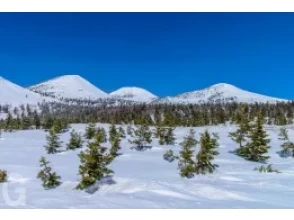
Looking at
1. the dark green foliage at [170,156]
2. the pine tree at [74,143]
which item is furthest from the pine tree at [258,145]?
the pine tree at [74,143]

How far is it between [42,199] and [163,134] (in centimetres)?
5013

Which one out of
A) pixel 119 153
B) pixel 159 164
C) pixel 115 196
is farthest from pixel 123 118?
pixel 115 196

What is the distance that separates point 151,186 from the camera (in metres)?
31.3

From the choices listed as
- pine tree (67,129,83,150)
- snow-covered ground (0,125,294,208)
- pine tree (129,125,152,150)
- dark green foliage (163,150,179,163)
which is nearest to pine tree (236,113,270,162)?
snow-covered ground (0,125,294,208)

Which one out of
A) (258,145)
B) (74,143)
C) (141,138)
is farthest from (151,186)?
(74,143)

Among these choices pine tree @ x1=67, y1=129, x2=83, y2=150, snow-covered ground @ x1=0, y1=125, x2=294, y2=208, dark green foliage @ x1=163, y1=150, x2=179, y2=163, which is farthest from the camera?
pine tree @ x1=67, y1=129, x2=83, y2=150

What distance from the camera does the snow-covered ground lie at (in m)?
25.3

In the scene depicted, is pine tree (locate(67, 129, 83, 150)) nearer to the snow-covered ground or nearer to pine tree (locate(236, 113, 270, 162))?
the snow-covered ground

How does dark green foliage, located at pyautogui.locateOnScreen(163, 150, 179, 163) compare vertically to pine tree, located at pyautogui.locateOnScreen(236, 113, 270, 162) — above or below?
below

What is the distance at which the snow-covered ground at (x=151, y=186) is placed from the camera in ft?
83.1

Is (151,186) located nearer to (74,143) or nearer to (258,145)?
(258,145)

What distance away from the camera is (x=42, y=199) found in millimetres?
26797

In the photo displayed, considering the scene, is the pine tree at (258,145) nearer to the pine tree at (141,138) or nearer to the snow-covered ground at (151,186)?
the snow-covered ground at (151,186)

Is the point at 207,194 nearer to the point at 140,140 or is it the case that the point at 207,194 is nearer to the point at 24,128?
the point at 140,140
